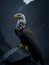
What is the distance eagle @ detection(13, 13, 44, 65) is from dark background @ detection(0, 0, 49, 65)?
0.27 feet

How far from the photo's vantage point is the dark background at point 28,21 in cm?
218

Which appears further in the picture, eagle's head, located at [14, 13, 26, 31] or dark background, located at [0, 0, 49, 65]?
dark background, located at [0, 0, 49, 65]

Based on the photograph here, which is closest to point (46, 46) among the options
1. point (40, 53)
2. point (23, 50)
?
point (40, 53)

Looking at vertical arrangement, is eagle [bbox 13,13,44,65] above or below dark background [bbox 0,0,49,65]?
below

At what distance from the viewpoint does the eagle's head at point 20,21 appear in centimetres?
204

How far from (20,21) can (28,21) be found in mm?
151

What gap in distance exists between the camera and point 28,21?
2209 millimetres

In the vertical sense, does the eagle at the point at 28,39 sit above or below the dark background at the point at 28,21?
below

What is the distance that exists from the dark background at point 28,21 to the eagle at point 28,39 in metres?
0.08

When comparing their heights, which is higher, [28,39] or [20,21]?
[20,21]

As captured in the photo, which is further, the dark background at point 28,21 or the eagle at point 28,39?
the dark background at point 28,21

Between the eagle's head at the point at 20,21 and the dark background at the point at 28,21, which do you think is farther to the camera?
the dark background at the point at 28,21

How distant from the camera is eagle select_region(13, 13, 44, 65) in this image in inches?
79.5

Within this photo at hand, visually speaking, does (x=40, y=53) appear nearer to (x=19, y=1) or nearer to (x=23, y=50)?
(x=23, y=50)
